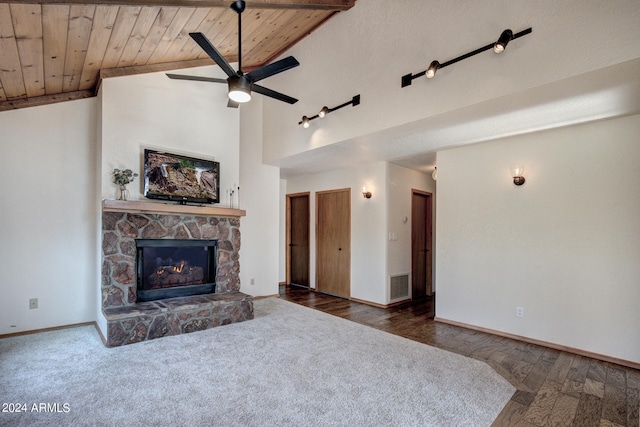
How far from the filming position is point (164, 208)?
374 centimetres

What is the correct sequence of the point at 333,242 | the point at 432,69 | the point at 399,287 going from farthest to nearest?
the point at 333,242, the point at 399,287, the point at 432,69

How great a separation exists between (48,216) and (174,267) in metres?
1.51

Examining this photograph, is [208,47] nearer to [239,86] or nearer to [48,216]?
[239,86]

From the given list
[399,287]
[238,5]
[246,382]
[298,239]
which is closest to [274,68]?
[238,5]

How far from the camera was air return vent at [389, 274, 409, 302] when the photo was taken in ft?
17.0

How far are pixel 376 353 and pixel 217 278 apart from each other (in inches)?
93.3

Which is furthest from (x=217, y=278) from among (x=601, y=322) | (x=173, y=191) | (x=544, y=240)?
(x=601, y=322)

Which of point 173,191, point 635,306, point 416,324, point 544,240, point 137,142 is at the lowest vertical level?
point 416,324

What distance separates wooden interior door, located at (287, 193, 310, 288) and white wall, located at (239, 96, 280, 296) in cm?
103

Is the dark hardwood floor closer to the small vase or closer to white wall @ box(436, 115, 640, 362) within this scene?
white wall @ box(436, 115, 640, 362)

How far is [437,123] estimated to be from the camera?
126 inches

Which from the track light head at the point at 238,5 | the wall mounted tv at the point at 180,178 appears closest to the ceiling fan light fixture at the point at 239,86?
the track light head at the point at 238,5

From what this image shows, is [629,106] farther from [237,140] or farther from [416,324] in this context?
[237,140]

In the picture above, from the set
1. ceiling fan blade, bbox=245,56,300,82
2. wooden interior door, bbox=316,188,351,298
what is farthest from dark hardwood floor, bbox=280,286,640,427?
ceiling fan blade, bbox=245,56,300,82
